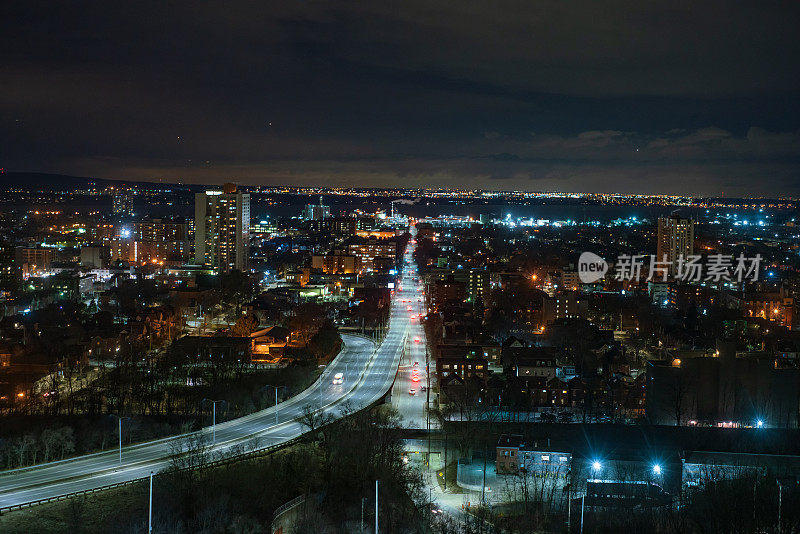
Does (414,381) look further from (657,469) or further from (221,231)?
(221,231)

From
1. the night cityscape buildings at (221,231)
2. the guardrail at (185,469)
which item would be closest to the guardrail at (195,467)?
the guardrail at (185,469)

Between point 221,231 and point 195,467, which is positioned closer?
point 195,467

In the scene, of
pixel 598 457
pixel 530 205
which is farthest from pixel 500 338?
pixel 530 205

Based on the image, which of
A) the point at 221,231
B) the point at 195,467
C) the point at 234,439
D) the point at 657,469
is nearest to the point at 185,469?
the point at 195,467

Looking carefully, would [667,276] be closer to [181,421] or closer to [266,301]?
[266,301]

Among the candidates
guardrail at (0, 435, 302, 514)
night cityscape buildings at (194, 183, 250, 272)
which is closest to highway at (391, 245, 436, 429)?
guardrail at (0, 435, 302, 514)

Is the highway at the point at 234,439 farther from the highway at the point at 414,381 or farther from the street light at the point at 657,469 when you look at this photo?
the street light at the point at 657,469

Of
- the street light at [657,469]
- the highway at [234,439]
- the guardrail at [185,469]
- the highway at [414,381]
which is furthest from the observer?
the highway at [414,381]

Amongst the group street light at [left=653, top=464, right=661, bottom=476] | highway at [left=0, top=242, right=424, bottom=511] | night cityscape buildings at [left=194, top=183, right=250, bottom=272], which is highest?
night cityscape buildings at [left=194, top=183, right=250, bottom=272]

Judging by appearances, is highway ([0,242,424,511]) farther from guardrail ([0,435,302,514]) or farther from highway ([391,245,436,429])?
highway ([391,245,436,429])
